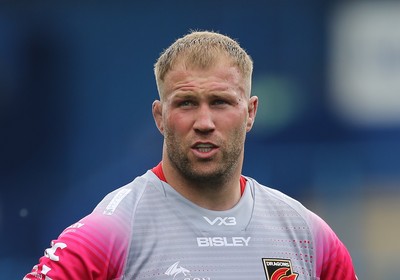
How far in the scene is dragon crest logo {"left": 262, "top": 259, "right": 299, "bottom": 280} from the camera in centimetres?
357

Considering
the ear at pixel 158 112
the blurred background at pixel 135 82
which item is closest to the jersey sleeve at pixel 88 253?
the ear at pixel 158 112

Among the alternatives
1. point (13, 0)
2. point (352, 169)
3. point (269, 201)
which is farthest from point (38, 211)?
point (269, 201)

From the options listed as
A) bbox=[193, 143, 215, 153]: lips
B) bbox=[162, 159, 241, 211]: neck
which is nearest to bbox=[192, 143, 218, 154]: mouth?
bbox=[193, 143, 215, 153]: lips

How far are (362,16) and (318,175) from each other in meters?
2.28

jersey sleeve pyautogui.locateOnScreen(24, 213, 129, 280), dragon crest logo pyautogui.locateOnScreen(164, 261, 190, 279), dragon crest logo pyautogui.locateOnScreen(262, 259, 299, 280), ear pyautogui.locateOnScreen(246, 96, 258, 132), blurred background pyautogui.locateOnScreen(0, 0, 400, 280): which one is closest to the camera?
jersey sleeve pyautogui.locateOnScreen(24, 213, 129, 280)

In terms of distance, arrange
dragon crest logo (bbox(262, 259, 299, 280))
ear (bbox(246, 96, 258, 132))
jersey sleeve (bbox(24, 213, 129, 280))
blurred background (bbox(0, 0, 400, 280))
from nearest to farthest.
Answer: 1. jersey sleeve (bbox(24, 213, 129, 280))
2. dragon crest logo (bbox(262, 259, 299, 280))
3. ear (bbox(246, 96, 258, 132))
4. blurred background (bbox(0, 0, 400, 280))

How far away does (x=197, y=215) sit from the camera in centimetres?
362

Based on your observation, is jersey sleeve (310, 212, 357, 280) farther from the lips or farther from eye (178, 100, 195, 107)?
eye (178, 100, 195, 107)

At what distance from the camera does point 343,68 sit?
37.9 feet

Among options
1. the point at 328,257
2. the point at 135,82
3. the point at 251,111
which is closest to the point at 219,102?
the point at 251,111

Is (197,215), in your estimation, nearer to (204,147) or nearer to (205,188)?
(205,188)

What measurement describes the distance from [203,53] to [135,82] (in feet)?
26.6

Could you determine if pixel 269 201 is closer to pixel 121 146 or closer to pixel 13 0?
pixel 121 146

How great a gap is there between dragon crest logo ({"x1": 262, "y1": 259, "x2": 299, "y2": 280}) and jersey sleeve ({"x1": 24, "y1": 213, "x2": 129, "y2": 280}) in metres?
0.51
